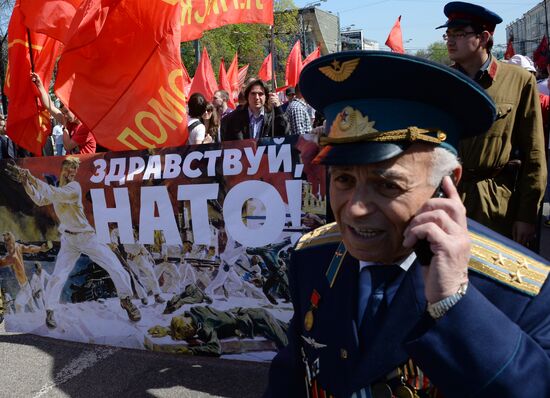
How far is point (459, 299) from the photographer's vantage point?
1162 millimetres

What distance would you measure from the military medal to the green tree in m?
0.71

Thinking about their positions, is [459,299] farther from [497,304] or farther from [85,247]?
[85,247]

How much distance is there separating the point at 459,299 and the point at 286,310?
2.83 meters

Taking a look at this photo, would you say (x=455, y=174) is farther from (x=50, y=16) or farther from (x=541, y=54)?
(x=541, y=54)

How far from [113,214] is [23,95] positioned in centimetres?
210

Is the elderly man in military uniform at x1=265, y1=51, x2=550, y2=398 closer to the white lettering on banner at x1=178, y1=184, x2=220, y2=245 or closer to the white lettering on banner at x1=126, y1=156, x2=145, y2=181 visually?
the white lettering on banner at x1=178, y1=184, x2=220, y2=245

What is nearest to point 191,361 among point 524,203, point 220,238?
point 220,238

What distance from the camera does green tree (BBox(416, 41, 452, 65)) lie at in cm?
200

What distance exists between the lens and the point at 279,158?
3912mm

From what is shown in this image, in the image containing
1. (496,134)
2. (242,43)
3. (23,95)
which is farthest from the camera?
(242,43)

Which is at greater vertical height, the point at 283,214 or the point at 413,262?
the point at 413,262

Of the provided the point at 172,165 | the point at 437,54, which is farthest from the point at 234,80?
the point at 437,54

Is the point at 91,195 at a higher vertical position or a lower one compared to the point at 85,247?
higher

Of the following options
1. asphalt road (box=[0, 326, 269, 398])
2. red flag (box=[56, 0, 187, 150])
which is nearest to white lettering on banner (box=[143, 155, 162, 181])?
red flag (box=[56, 0, 187, 150])
